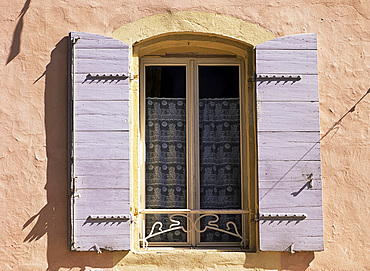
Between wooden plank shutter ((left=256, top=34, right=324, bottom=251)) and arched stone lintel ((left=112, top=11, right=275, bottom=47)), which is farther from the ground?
arched stone lintel ((left=112, top=11, right=275, bottom=47))

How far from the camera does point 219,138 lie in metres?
5.31

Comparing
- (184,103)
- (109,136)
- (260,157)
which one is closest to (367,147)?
(260,157)

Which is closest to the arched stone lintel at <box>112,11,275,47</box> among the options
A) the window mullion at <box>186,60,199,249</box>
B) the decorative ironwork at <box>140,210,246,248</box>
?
the window mullion at <box>186,60,199,249</box>

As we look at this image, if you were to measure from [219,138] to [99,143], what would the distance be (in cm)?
113

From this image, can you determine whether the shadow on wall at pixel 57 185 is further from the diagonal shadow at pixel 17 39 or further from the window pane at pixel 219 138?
the window pane at pixel 219 138

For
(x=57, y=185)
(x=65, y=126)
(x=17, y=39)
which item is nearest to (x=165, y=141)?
(x=65, y=126)

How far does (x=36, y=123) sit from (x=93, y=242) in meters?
1.15

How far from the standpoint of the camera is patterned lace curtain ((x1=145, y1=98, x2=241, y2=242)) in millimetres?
5238

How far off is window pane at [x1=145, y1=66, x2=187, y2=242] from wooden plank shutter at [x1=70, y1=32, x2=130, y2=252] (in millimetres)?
420

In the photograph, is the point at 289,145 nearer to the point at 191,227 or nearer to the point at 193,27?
the point at 191,227

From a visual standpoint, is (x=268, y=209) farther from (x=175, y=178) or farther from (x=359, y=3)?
(x=359, y=3)

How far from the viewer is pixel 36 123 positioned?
4.99m

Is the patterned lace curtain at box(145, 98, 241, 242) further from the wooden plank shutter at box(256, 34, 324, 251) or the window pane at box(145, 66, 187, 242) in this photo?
the wooden plank shutter at box(256, 34, 324, 251)

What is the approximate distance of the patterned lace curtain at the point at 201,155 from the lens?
206 inches
